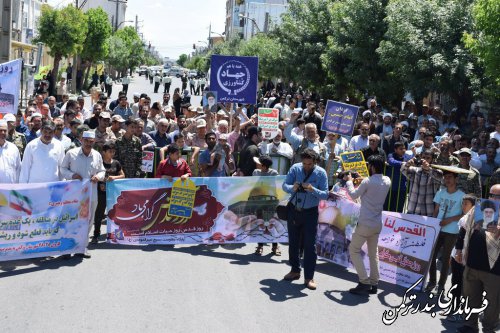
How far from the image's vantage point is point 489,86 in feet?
56.4

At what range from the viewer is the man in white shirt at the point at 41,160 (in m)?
9.72

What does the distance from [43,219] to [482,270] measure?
5.60 metres

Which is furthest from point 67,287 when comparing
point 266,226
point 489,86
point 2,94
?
point 489,86

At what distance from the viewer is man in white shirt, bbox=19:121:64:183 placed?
9719 mm

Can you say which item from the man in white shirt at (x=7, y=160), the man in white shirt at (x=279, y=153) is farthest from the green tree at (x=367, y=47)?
the man in white shirt at (x=7, y=160)

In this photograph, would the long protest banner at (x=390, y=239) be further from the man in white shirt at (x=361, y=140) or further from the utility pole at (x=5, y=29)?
the utility pole at (x=5, y=29)

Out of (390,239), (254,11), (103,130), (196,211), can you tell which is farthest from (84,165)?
(254,11)

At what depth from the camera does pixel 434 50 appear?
18875 mm

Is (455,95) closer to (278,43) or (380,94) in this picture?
(380,94)

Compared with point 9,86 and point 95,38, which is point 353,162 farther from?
point 95,38

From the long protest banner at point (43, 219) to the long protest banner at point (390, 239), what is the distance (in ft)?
11.1

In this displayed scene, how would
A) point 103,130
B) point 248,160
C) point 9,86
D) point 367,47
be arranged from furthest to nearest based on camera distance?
point 367,47, point 103,130, point 9,86, point 248,160

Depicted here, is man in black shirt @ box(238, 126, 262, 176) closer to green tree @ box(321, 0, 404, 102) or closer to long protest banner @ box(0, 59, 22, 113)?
long protest banner @ box(0, 59, 22, 113)

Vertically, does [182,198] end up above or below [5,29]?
below
